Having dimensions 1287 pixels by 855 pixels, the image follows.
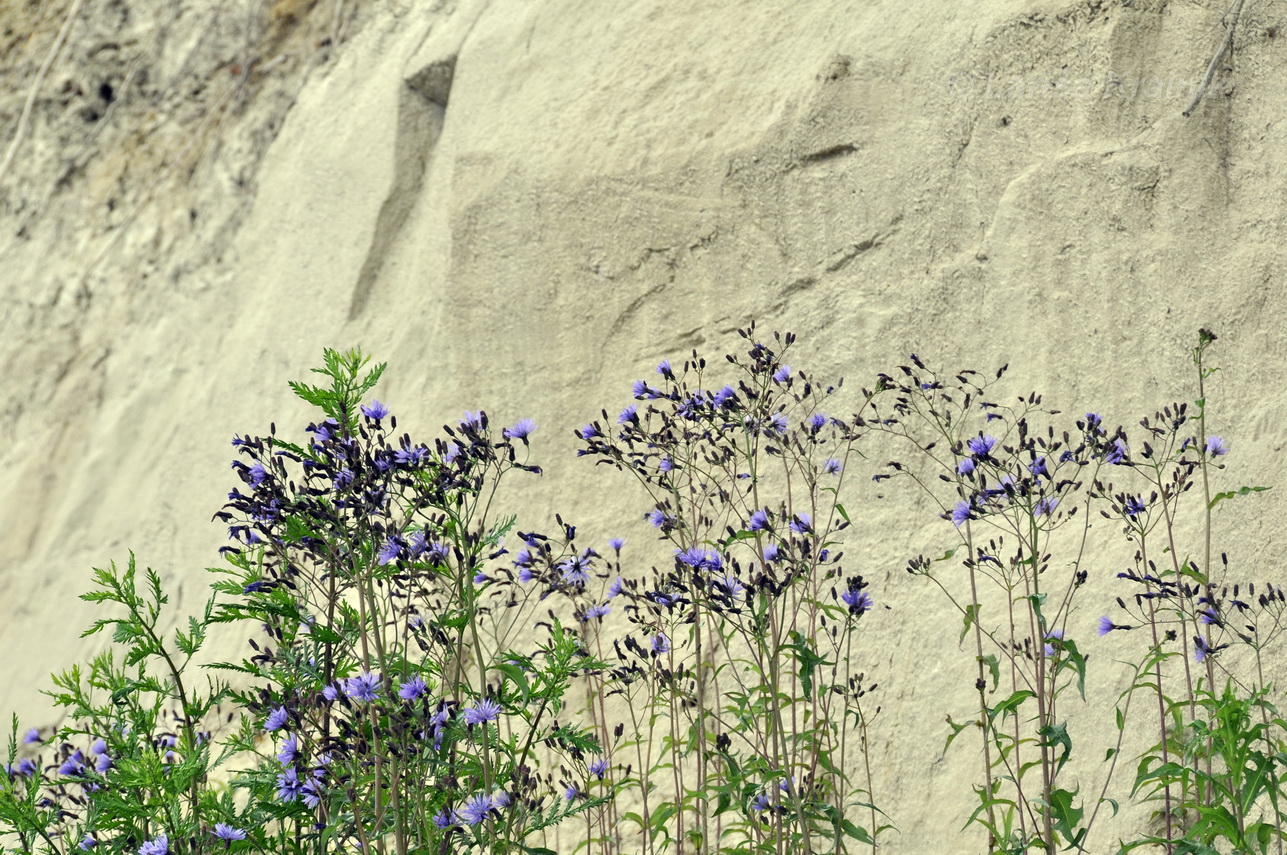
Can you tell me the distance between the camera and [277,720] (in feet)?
8.15

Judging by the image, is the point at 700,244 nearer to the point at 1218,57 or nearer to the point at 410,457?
the point at 1218,57

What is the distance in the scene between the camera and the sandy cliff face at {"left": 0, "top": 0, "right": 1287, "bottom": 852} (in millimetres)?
4289

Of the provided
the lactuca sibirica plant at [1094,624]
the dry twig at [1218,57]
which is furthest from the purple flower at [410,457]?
the dry twig at [1218,57]

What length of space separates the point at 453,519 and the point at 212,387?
5.37 metres

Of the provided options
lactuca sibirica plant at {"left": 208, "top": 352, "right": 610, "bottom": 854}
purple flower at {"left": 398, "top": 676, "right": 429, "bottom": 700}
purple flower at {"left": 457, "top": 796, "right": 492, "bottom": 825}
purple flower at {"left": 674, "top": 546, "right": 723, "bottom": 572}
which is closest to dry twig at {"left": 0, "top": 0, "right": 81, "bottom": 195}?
lactuca sibirica plant at {"left": 208, "top": 352, "right": 610, "bottom": 854}

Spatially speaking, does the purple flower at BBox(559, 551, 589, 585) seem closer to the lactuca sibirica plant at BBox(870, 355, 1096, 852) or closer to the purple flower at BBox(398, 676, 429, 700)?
the purple flower at BBox(398, 676, 429, 700)

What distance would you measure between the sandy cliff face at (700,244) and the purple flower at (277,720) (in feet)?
7.07

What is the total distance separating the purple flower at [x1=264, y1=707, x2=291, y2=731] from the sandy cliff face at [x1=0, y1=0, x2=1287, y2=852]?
215cm

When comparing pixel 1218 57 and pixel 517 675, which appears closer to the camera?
pixel 517 675

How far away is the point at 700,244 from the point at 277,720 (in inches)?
126

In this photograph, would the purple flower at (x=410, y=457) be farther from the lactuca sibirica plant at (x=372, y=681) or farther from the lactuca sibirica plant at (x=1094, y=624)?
the lactuca sibirica plant at (x=1094, y=624)

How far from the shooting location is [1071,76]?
471 cm

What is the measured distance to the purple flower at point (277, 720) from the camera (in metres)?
2.47

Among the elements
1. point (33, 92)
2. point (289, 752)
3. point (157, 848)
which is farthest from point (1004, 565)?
point (33, 92)
